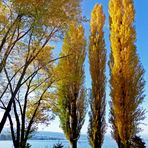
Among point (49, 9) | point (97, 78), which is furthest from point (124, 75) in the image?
point (49, 9)

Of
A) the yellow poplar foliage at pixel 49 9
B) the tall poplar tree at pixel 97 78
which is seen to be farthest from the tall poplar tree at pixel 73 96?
the yellow poplar foliage at pixel 49 9

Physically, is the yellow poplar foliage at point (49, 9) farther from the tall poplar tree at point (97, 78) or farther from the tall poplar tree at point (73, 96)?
the tall poplar tree at point (97, 78)

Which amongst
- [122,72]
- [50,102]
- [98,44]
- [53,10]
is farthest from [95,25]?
[53,10]

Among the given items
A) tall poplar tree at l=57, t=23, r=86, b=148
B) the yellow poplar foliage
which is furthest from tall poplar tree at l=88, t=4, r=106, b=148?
the yellow poplar foliage

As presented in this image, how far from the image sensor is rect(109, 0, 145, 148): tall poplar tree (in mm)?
18750

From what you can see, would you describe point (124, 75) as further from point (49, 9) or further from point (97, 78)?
point (49, 9)

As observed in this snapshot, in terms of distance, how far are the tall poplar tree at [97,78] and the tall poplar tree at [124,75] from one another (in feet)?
5.41

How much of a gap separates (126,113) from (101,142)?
136 inches

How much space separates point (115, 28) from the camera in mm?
21266

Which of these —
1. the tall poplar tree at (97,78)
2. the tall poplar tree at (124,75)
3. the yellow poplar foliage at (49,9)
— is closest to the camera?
the yellow poplar foliage at (49,9)

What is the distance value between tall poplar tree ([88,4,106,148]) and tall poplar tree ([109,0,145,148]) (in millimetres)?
1649

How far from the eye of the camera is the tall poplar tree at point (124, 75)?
738 inches

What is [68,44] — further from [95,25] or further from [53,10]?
[53,10]

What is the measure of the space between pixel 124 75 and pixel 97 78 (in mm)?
3413
